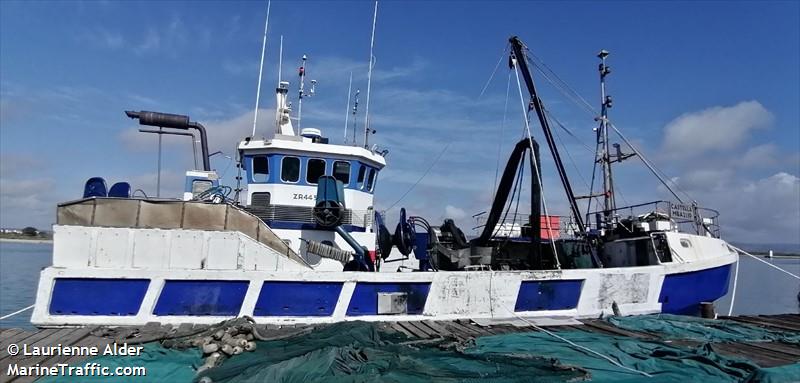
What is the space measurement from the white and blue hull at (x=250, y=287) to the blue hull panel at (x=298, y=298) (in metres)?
0.02

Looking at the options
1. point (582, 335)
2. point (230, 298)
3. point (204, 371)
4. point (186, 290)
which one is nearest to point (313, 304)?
point (230, 298)

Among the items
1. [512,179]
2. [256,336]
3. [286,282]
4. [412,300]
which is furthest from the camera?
[512,179]

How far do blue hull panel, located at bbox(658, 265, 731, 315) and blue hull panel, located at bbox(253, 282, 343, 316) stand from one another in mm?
8388

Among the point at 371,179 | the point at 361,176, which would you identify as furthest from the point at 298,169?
the point at 371,179

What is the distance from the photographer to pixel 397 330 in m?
9.56

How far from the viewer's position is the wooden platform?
A: 24.3ft

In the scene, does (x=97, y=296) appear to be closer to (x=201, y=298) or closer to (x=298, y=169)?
(x=201, y=298)

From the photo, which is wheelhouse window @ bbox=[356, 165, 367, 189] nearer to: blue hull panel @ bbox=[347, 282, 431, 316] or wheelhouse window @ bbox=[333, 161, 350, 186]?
wheelhouse window @ bbox=[333, 161, 350, 186]

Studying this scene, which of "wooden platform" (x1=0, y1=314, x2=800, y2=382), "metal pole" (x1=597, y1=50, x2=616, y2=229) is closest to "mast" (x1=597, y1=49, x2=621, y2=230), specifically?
"metal pole" (x1=597, y1=50, x2=616, y2=229)

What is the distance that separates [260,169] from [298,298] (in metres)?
4.70

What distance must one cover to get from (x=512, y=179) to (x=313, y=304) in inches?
279

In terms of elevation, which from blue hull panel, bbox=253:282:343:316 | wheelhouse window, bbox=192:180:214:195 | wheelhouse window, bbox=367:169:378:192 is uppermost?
wheelhouse window, bbox=367:169:378:192

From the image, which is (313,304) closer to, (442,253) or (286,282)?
(286,282)

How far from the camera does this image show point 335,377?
6.32m
